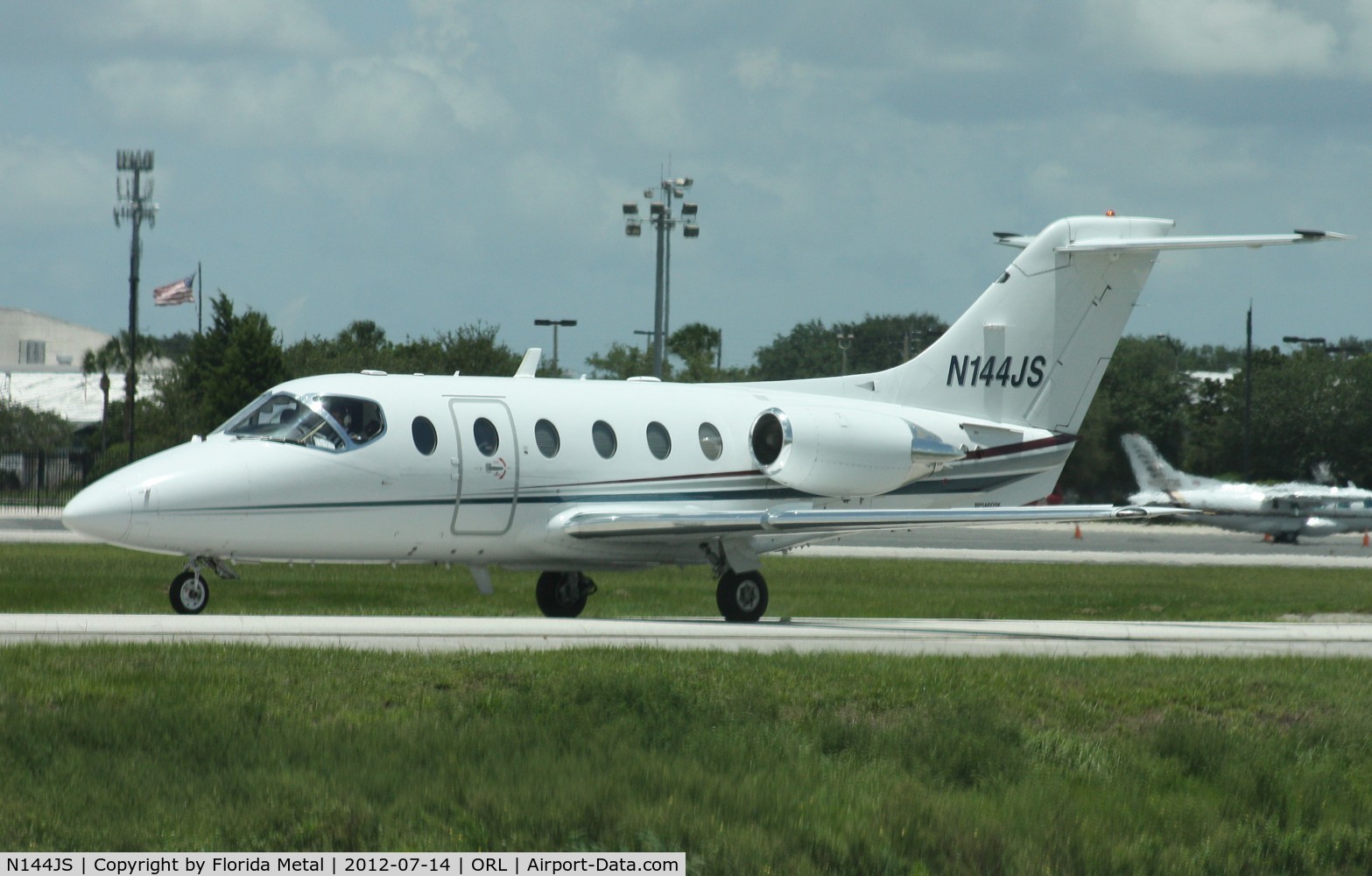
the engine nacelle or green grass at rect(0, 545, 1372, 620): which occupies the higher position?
the engine nacelle

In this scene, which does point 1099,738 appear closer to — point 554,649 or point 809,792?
point 809,792

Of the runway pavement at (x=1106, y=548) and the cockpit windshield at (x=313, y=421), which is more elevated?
the cockpit windshield at (x=313, y=421)

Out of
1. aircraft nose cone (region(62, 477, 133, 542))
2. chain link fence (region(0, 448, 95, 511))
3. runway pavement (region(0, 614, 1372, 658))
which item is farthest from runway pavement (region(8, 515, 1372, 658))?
chain link fence (region(0, 448, 95, 511))

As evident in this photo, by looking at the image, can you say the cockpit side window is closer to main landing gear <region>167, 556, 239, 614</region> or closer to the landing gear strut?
main landing gear <region>167, 556, 239, 614</region>

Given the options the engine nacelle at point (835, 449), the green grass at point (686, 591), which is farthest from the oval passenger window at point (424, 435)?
the engine nacelle at point (835, 449)

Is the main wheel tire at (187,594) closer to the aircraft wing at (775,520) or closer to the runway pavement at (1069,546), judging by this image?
the aircraft wing at (775,520)

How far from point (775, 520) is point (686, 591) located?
29.5ft

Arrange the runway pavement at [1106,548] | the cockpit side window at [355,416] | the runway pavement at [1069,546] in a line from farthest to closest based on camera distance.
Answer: the runway pavement at [1106,548], the runway pavement at [1069,546], the cockpit side window at [355,416]

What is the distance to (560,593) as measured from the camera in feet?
75.9

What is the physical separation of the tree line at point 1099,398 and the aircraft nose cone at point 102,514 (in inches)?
1848

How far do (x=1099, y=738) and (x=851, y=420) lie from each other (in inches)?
401

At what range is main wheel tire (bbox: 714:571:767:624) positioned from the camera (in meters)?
21.5

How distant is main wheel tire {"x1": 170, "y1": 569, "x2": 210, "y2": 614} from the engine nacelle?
24.3 ft

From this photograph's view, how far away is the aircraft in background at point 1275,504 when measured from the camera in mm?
61156
